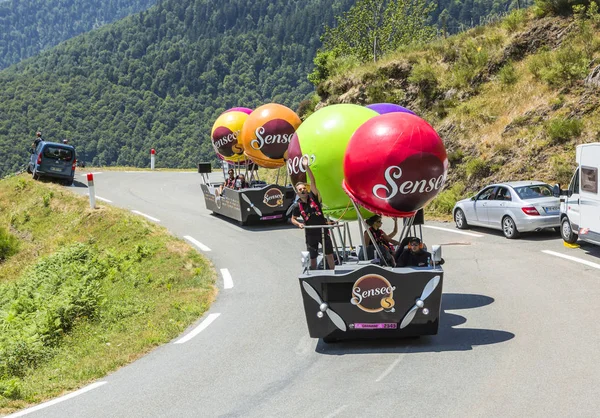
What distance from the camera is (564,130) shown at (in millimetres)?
22969

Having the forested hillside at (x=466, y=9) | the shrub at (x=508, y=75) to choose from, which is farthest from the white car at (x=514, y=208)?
the forested hillside at (x=466, y=9)

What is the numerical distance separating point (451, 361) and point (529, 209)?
989cm

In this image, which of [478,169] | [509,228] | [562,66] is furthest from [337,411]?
[562,66]

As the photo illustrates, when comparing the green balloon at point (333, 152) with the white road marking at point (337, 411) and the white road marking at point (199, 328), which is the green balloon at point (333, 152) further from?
the white road marking at point (337, 411)

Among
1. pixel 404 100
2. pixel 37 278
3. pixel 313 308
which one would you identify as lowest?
pixel 37 278

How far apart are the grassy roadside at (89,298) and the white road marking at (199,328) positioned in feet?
0.80

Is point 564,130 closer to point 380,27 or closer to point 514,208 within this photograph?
point 514,208

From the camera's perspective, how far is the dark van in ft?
108

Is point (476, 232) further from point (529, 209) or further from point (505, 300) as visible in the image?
point (505, 300)

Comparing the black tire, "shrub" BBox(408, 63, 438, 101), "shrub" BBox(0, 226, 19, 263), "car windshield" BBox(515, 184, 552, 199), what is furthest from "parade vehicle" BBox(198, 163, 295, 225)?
the black tire

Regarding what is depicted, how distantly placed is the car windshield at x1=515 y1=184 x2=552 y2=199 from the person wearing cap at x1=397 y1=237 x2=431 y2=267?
29.4 ft

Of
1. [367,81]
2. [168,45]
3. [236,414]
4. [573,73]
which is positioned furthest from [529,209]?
[168,45]

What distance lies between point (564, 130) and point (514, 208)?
234 inches

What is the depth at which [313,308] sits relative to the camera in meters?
9.94
